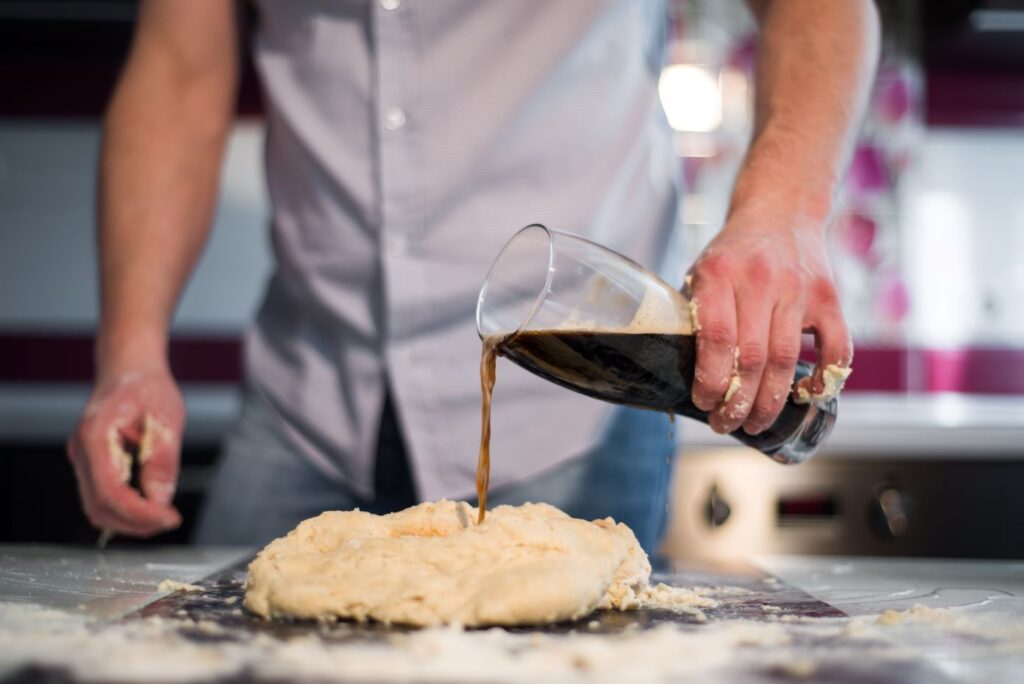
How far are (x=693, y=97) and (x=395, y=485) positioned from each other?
1.99 m

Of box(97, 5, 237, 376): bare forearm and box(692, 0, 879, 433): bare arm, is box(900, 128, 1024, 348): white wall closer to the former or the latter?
box(692, 0, 879, 433): bare arm

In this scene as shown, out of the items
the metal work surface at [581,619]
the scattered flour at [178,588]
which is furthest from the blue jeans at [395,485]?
the scattered flour at [178,588]

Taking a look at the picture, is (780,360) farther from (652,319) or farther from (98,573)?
(98,573)

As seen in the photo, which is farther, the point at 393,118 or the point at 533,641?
the point at 393,118

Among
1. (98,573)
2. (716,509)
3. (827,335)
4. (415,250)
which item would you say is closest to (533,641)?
(827,335)

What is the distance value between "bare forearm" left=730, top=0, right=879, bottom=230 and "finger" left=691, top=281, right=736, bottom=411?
148 millimetres

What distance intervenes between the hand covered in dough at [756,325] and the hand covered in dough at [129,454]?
22.1 inches

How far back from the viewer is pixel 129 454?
A: 117 cm

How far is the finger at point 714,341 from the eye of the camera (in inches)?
33.4

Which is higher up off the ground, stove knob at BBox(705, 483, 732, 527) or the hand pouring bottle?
the hand pouring bottle

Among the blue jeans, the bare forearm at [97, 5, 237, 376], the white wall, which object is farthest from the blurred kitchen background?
the blue jeans

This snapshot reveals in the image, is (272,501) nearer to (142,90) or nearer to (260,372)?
(260,372)

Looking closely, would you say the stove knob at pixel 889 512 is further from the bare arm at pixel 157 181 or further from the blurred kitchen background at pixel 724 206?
the bare arm at pixel 157 181

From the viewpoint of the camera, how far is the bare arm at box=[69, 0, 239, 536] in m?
1.25
